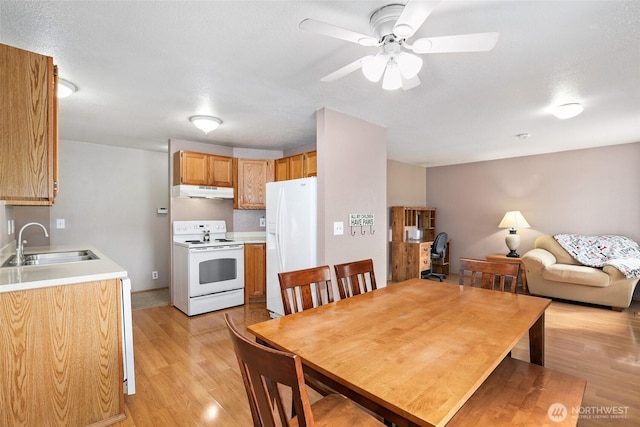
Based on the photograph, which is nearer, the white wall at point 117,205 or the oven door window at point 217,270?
the oven door window at point 217,270

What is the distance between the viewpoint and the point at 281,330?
137cm

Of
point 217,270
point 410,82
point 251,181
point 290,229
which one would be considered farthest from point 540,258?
point 217,270

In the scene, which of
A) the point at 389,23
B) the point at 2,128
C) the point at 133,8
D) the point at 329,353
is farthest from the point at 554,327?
the point at 2,128

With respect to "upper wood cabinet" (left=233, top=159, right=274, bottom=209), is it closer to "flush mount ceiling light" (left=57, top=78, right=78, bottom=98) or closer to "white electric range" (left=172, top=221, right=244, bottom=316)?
"white electric range" (left=172, top=221, right=244, bottom=316)

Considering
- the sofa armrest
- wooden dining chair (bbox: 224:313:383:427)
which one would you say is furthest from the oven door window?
the sofa armrest

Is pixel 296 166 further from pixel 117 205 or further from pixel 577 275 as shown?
pixel 577 275

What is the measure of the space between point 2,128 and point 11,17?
61cm

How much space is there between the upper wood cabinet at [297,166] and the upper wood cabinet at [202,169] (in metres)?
0.73

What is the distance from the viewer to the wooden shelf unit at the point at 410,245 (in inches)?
209

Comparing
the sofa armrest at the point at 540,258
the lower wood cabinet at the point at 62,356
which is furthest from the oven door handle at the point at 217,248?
the sofa armrest at the point at 540,258

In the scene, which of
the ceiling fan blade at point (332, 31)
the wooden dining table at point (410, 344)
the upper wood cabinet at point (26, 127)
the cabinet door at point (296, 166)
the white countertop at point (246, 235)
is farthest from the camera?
the white countertop at point (246, 235)

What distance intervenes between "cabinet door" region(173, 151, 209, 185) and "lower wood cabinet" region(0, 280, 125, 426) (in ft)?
7.60

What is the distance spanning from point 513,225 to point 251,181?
4.42 meters

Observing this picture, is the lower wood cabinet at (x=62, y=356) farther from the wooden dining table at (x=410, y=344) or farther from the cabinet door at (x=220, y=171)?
the cabinet door at (x=220, y=171)
